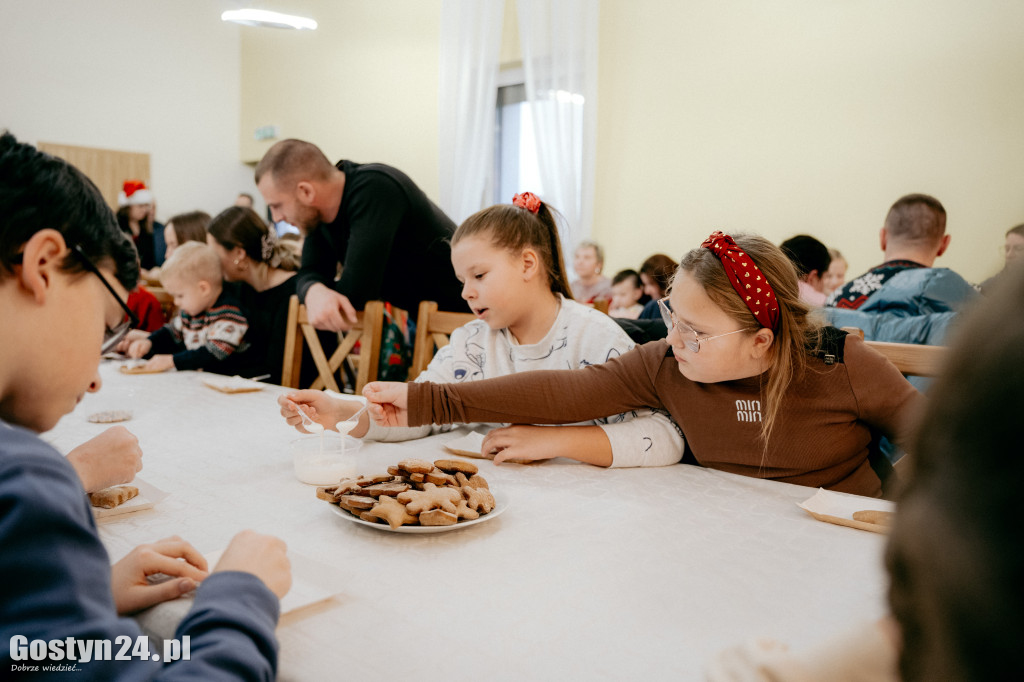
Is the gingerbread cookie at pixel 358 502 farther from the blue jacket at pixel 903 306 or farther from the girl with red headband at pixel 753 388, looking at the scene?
the blue jacket at pixel 903 306

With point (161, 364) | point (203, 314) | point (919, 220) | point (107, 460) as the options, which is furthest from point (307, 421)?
point (919, 220)

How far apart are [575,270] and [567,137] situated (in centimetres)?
101

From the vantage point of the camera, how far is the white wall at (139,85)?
6.66m

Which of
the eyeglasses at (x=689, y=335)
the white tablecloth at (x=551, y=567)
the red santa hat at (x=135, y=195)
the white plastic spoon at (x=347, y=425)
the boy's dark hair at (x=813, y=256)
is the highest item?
the red santa hat at (x=135, y=195)

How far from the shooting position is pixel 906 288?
8.83 feet

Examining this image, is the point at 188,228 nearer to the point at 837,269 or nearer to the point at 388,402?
the point at 388,402

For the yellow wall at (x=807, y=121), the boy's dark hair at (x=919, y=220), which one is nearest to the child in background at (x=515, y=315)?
the boy's dark hair at (x=919, y=220)

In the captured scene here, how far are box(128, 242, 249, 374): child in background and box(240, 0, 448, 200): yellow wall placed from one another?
143 inches

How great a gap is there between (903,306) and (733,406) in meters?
1.72

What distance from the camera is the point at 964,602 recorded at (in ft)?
0.81

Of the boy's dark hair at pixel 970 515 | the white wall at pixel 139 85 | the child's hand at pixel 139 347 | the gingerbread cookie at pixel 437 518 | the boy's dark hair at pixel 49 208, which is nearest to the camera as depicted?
the boy's dark hair at pixel 970 515

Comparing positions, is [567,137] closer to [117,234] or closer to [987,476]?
[117,234]

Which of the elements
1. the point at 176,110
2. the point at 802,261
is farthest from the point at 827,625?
the point at 176,110

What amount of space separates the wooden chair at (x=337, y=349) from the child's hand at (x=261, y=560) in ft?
5.04
